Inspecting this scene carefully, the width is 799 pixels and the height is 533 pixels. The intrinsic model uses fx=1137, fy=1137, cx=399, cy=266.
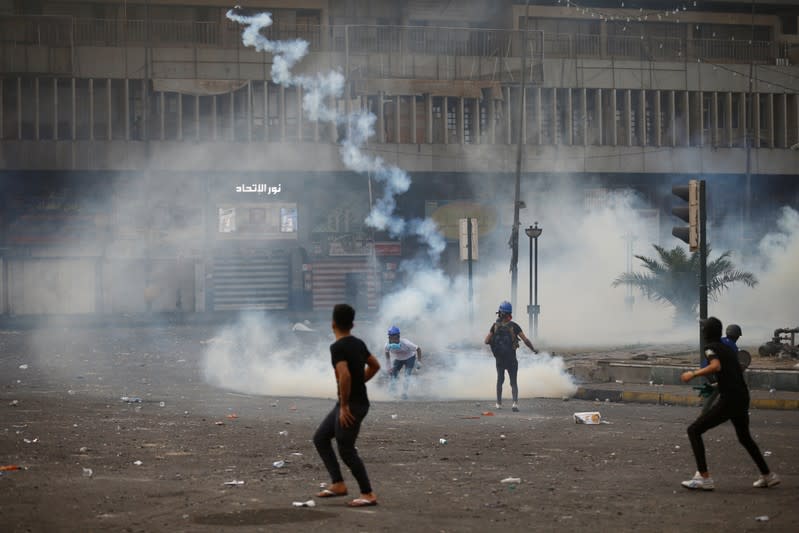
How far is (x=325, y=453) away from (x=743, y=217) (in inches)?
1741


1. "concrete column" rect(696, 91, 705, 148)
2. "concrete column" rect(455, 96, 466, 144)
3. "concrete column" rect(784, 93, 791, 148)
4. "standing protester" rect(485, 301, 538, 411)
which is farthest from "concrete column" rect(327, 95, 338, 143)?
"standing protester" rect(485, 301, 538, 411)

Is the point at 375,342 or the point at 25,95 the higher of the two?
the point at 25,95

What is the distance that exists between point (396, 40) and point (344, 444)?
132ft

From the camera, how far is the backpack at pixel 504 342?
16.2m

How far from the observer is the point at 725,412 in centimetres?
922

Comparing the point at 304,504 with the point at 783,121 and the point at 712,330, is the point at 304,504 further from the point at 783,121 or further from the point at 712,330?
the point at 783,121

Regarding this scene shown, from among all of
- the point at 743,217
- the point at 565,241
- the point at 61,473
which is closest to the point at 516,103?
the point at 565,241

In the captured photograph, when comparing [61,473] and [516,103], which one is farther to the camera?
[516,103]

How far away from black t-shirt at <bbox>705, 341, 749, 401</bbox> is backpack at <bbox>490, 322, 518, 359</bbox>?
22.7ft

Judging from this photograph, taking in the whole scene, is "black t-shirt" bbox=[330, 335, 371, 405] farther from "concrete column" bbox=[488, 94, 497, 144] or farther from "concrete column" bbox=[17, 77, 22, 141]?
"concrete column" bbox=[488, 94, 497, 144]

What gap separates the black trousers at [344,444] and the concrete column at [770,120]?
150ft

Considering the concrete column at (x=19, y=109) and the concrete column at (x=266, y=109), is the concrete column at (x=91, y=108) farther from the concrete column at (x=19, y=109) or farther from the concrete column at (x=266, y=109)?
the concrete column at (x=266, y=109)

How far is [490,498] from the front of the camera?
8805 mm

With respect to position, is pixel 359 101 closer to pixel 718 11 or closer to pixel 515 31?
pixel 515 31
